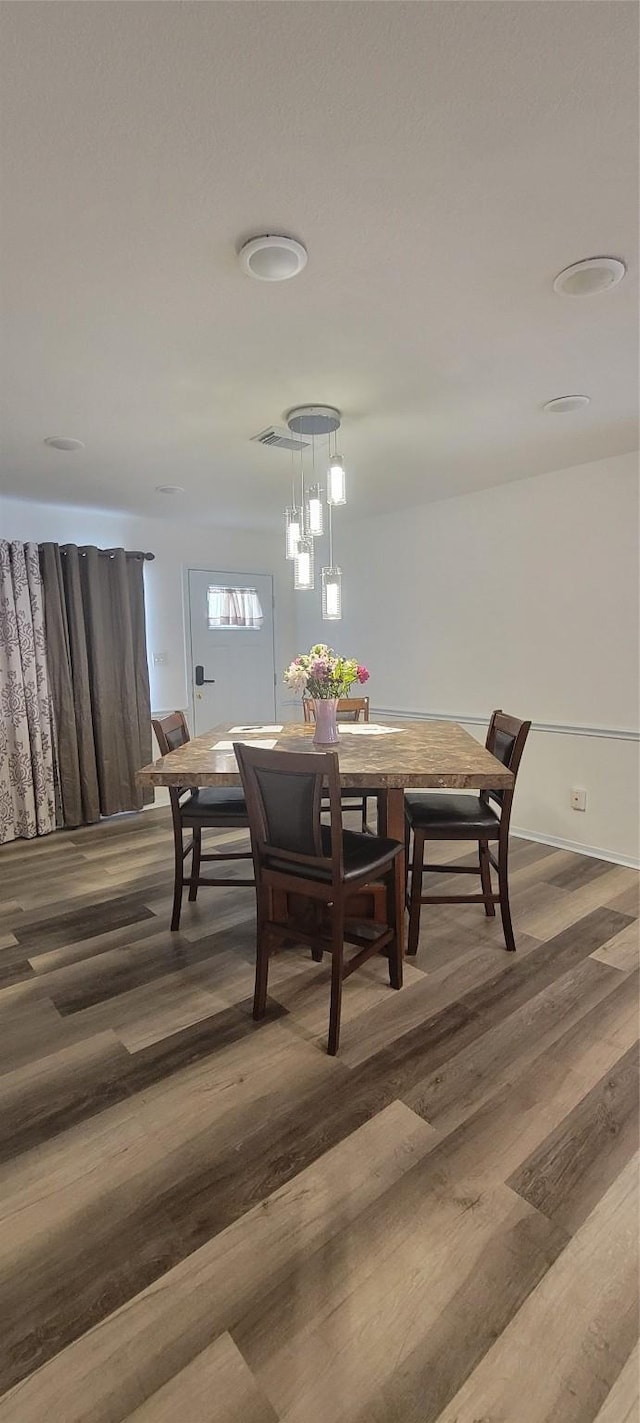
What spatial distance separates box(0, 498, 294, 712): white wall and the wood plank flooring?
9.06 ft

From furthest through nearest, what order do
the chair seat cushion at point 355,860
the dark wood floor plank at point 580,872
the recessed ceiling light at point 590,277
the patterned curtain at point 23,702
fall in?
the patterned curtain at point 23,702
the dark wood floor plank at point 580,872
the chair seat cushion at point 355,860
the recessed ceiling light at point 590,277

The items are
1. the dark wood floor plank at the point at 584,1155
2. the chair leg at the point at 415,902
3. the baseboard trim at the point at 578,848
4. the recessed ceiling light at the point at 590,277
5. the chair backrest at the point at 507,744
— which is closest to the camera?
the dark wood floor plank at the point at 584,1155

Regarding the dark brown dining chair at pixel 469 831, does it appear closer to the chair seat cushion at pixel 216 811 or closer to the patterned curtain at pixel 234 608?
the chair seat cushion at pixel 216 811

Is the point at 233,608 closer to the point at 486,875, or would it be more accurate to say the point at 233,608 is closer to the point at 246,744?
the point at 246,744

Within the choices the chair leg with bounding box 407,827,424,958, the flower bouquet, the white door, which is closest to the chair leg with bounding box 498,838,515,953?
the chair leg with bounding box 407,827,424,958

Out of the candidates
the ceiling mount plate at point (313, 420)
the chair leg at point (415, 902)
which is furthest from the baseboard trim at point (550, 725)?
the ceiling mount plate at point (313, 420)

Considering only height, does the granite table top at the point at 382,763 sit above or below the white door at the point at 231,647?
below

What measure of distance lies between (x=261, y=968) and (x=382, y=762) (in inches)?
32.4

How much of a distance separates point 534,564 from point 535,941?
2.30m

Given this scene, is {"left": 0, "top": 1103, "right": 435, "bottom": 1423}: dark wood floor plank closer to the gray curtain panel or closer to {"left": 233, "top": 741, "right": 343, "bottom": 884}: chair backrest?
{"left": 233, "top": 741, "right": 343, "bottom": 884}: chair backrest

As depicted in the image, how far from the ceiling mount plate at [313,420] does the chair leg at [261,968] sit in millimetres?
2028

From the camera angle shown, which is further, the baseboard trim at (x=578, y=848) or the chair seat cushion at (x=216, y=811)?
the baseboard trim at (x=578, y=848)

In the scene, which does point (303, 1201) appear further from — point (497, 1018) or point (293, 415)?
point (293, 415)

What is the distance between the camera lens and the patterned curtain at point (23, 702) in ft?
12.6
